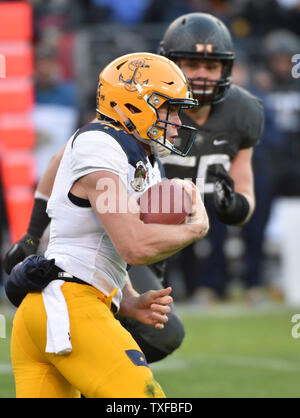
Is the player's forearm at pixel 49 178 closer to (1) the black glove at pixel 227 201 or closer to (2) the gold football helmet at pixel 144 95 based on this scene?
(2) the gold football helmet at pixel 144 95

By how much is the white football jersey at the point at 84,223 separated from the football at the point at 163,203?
0.32 feet

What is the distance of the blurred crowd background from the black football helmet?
3.25 m

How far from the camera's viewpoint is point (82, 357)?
281 cm

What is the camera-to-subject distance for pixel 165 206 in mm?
2918

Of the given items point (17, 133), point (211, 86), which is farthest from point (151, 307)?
point (17, 133)

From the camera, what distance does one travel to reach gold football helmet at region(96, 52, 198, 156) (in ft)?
10.2

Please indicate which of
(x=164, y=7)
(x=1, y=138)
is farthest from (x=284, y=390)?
(x=164, y=7)

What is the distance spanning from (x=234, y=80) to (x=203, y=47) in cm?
369

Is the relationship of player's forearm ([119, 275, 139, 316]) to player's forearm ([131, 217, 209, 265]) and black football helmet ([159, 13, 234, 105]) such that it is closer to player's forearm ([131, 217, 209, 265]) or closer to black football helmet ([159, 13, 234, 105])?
player's forearm ([131, 217, 209, 265])

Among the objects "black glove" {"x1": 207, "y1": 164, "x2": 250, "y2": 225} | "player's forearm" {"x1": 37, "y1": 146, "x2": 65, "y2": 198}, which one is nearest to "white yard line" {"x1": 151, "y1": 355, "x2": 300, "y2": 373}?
"black glove" {"x1": 207, "y1": 164, "x2": 250, "y2": 225}

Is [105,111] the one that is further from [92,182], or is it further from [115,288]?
[115,288]

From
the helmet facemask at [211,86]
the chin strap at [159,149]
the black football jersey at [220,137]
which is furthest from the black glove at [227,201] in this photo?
the chin strap at [159,149]

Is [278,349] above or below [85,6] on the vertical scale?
below

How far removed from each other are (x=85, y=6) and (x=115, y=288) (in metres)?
7.19
